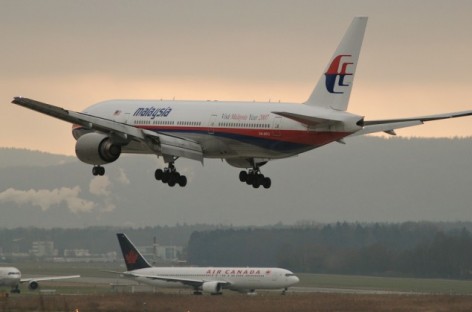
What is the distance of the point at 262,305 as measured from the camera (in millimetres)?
122875

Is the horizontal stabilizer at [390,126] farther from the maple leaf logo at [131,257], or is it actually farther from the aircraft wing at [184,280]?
the maple leaf logo at [131,257]

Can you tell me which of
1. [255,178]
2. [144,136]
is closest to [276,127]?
[255,178]

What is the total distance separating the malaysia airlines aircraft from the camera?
15075 centimetres

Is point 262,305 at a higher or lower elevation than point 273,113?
lower

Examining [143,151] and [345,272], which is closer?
[143,151]

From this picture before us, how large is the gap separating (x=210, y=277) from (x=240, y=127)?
73.6 m

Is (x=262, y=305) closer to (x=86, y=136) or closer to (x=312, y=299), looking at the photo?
(x=312, y=299)

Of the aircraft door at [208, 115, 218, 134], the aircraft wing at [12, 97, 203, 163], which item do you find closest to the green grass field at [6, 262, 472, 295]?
the aircraft wing at [12, 97, 203, 163]

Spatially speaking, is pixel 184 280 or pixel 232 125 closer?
pixel 232 125

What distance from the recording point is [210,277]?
155 meters

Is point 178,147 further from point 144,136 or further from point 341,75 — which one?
point 341,75

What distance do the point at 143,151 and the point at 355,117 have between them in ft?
49.3

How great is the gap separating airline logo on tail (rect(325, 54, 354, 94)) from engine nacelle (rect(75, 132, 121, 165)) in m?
14.7

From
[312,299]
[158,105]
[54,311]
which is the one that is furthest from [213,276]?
[158,105]
